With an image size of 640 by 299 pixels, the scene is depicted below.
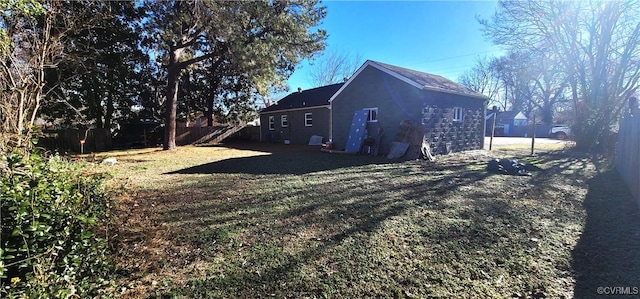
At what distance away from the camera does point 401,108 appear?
11117 millimetres

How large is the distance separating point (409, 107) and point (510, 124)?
111 feet

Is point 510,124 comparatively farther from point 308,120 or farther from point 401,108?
point 401,108

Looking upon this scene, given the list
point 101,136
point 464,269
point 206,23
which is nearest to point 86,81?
point 101,136

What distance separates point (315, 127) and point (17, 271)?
16314 millimetres

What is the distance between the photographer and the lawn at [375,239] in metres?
2.48

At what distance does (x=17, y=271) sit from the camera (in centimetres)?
190

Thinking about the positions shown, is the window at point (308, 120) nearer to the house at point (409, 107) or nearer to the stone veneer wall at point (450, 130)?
the house at point (409, 107)

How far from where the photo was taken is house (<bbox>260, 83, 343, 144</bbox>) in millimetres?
17609

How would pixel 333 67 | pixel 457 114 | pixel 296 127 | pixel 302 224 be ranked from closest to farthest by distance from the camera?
pixel 302 224, pixel 457 114, pixel 296 127, pixel 333 67

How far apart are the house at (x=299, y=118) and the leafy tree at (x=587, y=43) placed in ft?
31.9

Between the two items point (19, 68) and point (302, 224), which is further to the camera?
point (19, 68)

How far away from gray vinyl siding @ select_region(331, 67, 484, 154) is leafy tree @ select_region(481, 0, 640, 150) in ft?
13.9

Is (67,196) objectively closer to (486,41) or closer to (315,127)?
(315,127)

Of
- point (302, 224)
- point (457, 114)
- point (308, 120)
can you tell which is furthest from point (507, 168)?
point (308, 120)
